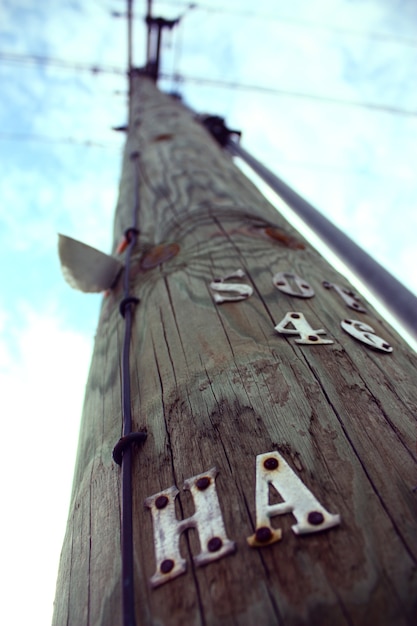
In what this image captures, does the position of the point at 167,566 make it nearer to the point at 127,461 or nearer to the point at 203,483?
the point at 203,483

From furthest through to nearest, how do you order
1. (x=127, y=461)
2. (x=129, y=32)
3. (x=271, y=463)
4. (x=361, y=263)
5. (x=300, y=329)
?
1. (x=129, y=32)
2. (x=361, y=263)
3. (x=300, y=329)
4. (x=127, y=461)
5. (x=271, y=463)

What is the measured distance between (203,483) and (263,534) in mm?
160

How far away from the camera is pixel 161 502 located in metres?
0.93

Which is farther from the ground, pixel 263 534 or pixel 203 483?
pixel 203 483

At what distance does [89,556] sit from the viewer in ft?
3.20

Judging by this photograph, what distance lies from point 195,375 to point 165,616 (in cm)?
55

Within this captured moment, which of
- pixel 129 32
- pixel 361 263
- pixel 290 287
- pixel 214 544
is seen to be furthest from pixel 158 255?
pixel 129 32

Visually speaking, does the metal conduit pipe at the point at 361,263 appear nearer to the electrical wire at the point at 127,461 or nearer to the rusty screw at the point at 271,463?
the rusty screw at the point at 271,463

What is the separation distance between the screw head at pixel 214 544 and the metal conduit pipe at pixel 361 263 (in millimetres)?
607

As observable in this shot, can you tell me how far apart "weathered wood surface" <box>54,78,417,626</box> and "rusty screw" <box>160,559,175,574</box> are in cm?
2

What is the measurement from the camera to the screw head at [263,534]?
792mm

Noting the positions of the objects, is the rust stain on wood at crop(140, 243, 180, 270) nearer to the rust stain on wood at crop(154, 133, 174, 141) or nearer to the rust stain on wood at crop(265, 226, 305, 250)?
the rust stain on wood at crop(265, 226, 305, 250)

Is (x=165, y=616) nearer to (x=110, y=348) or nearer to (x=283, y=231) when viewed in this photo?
(x=110, y=348)

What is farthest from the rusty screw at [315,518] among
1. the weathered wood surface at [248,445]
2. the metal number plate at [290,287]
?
the metal number plate at [290,287]
